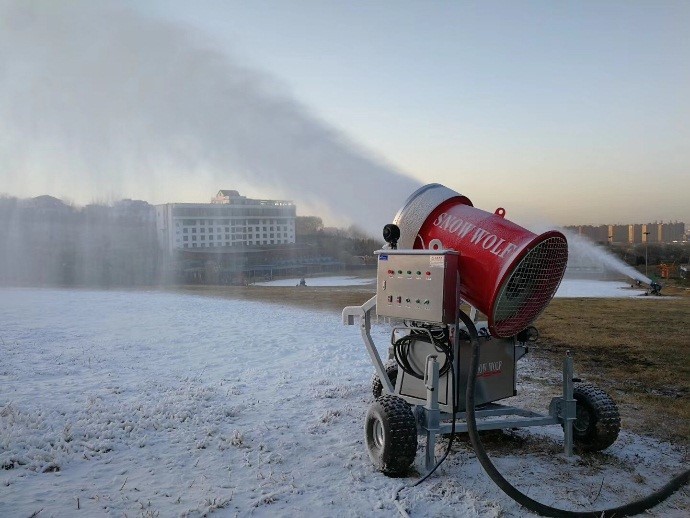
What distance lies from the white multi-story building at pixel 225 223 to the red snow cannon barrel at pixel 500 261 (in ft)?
116

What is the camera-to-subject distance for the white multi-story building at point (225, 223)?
40938 millimetres

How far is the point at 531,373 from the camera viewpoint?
9062 mm

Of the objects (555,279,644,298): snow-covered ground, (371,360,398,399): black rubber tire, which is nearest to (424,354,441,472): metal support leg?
(371,360,398,399): black rubber tire

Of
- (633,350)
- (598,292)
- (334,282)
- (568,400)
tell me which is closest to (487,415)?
(568,400)

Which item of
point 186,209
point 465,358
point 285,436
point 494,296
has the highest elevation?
point 186,209

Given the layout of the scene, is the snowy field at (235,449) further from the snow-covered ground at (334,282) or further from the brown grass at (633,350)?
the snow-covered ground at (334,282)

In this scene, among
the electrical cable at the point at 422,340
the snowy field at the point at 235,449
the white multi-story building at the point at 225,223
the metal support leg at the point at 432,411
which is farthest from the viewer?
the white multi-story building at the point at 225,223

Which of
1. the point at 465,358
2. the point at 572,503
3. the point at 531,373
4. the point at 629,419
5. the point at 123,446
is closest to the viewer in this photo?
the point at 572,503

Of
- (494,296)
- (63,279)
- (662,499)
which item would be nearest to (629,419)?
(662,499)

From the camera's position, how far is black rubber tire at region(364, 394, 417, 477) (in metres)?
4.65

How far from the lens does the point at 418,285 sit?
5.02m

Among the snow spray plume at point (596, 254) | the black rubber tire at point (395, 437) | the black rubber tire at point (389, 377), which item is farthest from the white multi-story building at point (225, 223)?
the black rubber tire at point (395, 437)

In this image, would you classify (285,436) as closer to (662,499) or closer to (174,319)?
(662,499)

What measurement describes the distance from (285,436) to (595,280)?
110 ft
